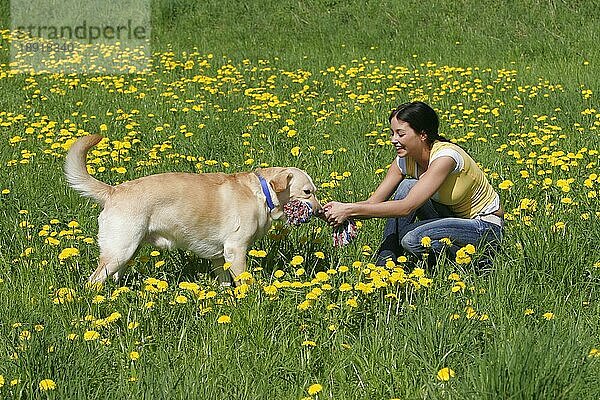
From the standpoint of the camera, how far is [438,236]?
4559mm

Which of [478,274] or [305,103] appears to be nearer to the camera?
[478,274]

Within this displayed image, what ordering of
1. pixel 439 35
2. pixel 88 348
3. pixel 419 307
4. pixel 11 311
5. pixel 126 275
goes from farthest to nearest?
pixel 439 35 → pixel 126 275 → pixel 11 311 → pixel 419 307 → pixel 88 348

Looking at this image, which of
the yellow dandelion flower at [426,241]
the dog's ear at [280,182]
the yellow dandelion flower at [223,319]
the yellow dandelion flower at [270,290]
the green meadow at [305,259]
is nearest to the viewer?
the green meadow at [305,259]

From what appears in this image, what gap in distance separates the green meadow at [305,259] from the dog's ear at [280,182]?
445mm

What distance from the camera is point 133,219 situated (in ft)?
13.9

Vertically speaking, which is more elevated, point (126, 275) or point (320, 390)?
point (320, 390)

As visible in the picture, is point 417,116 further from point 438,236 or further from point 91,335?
point 91,335

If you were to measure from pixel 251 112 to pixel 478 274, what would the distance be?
14.4 ft

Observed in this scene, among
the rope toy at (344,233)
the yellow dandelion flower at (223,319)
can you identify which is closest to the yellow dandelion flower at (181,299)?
the yellow dandelion flower at (223,319)

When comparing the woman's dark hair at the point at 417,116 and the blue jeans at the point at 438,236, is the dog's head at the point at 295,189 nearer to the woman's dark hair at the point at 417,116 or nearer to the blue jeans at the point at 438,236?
the blue jeans at the point at 438,236

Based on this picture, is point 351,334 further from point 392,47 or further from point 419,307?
point 392,47

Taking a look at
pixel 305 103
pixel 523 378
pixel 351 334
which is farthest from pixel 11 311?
pixel 305 103

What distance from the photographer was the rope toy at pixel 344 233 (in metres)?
4.62

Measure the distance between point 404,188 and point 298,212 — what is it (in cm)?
84
